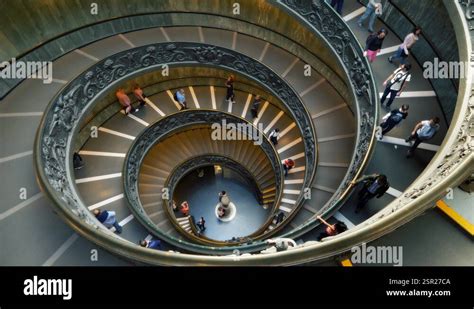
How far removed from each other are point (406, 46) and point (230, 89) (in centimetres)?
642

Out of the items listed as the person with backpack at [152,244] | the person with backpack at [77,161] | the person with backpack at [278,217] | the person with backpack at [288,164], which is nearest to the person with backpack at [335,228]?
the person with backpack at [278,217]

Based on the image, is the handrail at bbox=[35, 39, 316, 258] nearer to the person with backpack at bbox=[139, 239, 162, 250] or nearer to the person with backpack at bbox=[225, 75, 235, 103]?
the person with backpack at bbox=[225, 75, 235, 103]

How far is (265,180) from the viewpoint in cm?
1459

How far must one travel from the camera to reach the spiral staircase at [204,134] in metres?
6.46

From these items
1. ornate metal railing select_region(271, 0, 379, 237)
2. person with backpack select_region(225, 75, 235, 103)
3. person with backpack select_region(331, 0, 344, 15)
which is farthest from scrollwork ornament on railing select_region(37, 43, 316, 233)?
person with backpack select_region(331, 0, 344, 15)

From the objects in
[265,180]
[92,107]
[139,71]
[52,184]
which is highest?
[139,71]

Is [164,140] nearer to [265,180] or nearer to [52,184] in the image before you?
[265,180]

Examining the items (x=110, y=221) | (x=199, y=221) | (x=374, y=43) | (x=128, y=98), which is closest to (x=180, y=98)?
(x=128, y=98)

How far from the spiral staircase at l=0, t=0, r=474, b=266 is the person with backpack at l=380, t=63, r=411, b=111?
0.43 metres

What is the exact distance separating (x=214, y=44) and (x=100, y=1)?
422 cm

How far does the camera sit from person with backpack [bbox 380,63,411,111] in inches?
302

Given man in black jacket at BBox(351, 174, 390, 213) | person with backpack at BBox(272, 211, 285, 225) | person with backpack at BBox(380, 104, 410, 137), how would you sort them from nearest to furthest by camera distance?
1. man in black jacket at BBox(351, 174, 390, 213)
2. person with backpack at BBox(380, 104, 410, 137)
3. person with backpack at BBox(272, 211, 285, 225)

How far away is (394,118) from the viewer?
766cm
